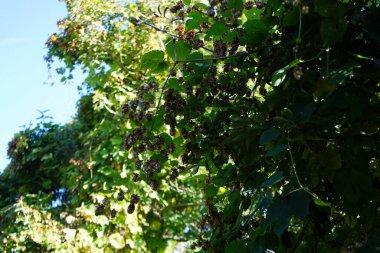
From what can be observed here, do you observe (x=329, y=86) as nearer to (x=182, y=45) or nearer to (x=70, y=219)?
(x=182, y=45)

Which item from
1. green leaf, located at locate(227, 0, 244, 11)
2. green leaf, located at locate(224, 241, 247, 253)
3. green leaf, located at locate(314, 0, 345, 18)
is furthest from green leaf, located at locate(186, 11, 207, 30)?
green leaf, located at locate(224, 241, 247, 253)

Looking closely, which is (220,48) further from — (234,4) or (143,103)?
(143,103)

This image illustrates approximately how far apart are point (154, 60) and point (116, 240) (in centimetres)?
320

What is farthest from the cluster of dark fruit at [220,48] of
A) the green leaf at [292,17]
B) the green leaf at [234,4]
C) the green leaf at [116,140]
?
the green leaf at [116,140]

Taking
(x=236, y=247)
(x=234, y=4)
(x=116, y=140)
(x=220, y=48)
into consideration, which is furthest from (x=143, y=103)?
(x=116, y=140)

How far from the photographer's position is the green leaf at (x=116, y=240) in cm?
420

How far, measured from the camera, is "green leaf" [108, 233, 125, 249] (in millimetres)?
4199

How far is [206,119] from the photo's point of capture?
1411 millimetres

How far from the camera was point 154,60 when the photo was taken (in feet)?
4.51

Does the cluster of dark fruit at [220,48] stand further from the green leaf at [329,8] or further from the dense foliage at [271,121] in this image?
the green leaf at [329,8]

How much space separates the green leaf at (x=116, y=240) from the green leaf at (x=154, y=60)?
3.15m

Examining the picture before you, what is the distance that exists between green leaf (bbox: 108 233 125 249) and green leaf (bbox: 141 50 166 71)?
10.3 ft

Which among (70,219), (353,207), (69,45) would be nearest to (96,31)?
(69,45)

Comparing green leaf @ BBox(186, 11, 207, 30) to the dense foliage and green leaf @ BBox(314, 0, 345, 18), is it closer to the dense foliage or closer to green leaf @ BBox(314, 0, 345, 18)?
the dense foliage
